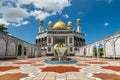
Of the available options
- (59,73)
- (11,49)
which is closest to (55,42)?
(11,49)

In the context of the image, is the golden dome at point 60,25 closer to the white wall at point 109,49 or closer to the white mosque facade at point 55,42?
the white mosque facade at point 55,42

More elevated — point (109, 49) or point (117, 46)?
point (117, 46)

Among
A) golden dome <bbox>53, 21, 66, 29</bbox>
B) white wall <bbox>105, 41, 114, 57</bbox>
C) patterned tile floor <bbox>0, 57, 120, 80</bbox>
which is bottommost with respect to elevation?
patterned tile floor <bbox>0, 57, 120, 80</bbox>

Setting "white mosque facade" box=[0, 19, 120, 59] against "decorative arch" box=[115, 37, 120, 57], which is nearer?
"decorative arch" box=[115, 37, 120, 57]

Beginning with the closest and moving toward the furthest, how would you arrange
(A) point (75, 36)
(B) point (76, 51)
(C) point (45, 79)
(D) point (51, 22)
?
1. (C) point (45, 79)
2. (B) point (76, 51)
3. (A) point (75, 36)
4. (D) point (51, 22)

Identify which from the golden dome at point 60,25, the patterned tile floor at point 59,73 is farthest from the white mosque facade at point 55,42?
the patterned tile floor at point 59,73

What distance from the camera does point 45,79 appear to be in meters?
6.70

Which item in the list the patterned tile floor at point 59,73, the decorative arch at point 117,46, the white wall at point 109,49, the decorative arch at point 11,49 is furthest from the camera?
the white wall at point 109,49

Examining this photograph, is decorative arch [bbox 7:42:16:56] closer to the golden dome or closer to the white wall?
the white wall

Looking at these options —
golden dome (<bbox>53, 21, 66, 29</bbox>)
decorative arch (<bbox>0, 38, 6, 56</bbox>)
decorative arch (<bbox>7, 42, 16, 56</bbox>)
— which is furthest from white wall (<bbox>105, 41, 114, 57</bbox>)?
golden dome (<bbox>53, 21, 66, 29</bbox>)

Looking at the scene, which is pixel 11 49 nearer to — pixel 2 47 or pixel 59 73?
pixel 2 47

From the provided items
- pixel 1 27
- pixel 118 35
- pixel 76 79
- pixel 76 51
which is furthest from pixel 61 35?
pixel 76 79

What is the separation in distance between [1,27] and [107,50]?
32.7 meters

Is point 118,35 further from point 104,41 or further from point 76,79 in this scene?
point 76,79
